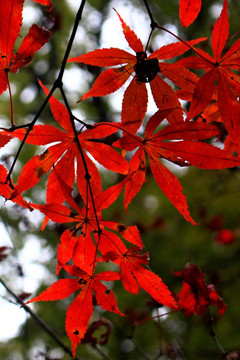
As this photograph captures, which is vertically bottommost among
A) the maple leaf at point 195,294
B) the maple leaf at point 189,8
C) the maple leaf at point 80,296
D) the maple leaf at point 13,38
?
the maple leaf at point 195,294

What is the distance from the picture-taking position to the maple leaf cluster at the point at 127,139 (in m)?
0.78

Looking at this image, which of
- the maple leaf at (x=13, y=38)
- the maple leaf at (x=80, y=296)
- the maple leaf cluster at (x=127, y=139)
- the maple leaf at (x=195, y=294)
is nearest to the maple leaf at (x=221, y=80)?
the maple leaf cluster at (x=127, y=139)

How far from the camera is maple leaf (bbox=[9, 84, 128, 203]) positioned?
0.84m

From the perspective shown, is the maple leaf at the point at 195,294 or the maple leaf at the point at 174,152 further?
the maple leaf at the point at 195,294

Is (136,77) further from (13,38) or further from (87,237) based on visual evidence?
(87,237)

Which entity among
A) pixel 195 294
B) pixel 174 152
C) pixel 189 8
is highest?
pixel 189 8

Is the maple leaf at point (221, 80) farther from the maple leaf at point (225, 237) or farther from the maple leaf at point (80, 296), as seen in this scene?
the maple leaf at point (225, 237)

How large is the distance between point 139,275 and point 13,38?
25.8 inches

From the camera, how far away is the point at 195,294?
1.25 meters

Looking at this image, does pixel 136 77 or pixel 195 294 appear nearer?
pixel 136 77

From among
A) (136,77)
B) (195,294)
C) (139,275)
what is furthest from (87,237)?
(195,294)

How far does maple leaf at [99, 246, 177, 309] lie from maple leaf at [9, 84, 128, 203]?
0.18 meters

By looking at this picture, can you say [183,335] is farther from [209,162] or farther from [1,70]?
[1,70]

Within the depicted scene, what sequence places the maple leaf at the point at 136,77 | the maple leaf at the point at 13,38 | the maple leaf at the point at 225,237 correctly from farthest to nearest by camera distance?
1. the maple leaf at the point at 225,237
2. the maple leaf at the point at 136,77
3. the maple leaf at the point at 13,38
